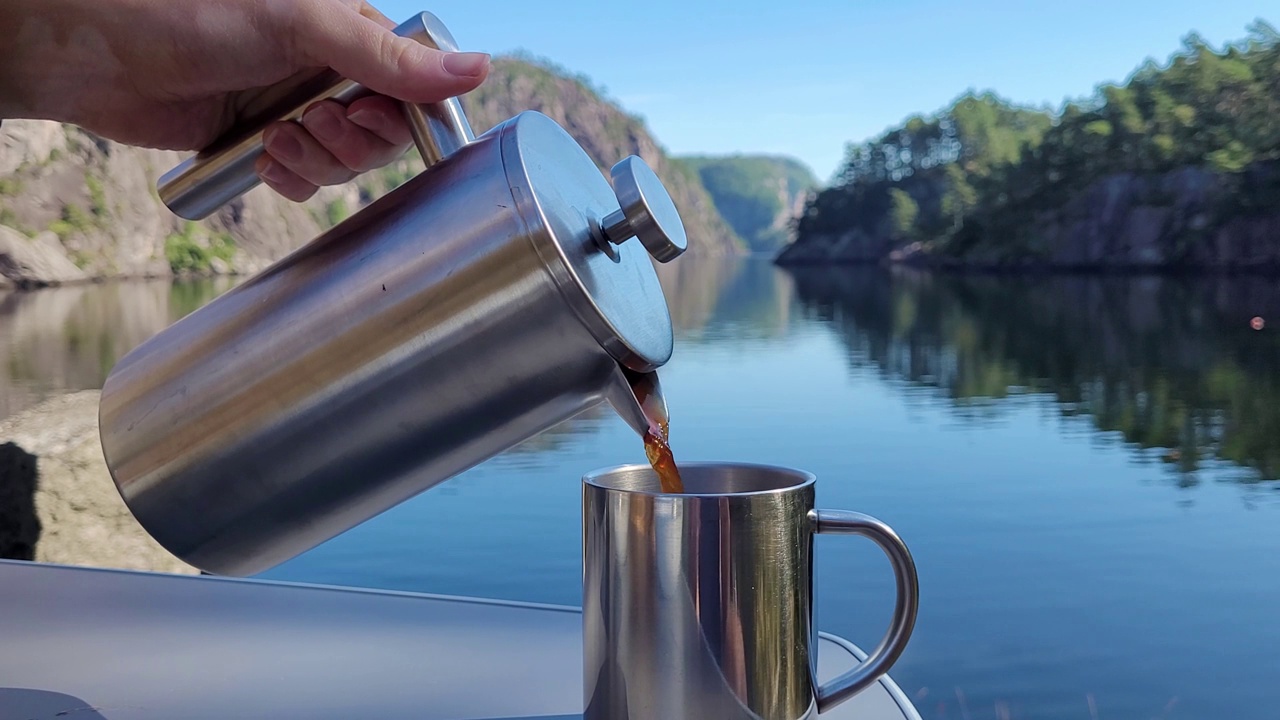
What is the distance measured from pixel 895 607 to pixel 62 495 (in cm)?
251

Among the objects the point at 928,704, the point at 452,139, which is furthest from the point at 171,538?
the point at 928,704

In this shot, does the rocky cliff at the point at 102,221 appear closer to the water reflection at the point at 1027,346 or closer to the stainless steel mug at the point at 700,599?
the water reflection at the point at 1027,346

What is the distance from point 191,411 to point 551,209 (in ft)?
0.77

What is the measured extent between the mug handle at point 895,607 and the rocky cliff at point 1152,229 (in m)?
28.1

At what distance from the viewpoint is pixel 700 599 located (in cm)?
51

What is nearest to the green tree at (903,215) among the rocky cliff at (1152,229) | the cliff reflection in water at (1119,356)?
the rocky cliff at (1152,229)

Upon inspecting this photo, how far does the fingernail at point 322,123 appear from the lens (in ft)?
2.56

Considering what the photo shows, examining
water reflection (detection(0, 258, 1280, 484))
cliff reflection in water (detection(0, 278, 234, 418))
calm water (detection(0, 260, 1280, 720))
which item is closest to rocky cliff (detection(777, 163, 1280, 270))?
water reflection (detection(0, 258, 1280, 484))

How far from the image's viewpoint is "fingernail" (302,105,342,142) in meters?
0.78

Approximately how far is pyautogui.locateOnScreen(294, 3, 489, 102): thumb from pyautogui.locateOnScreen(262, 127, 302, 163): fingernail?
0.37ft

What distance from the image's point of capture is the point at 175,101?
2.82 ft

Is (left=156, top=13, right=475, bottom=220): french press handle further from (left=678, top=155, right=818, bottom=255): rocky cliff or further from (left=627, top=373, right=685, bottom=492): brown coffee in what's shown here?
(left=678, top=155, right=818, bottom=255): rocky cliff

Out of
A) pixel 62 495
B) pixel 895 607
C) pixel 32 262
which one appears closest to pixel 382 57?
pixel 895 607

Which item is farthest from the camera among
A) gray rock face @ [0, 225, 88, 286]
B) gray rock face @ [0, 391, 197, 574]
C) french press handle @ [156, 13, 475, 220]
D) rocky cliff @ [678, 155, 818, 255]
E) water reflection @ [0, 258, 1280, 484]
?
rocky cliff @ [678, 155, 818, 255]
